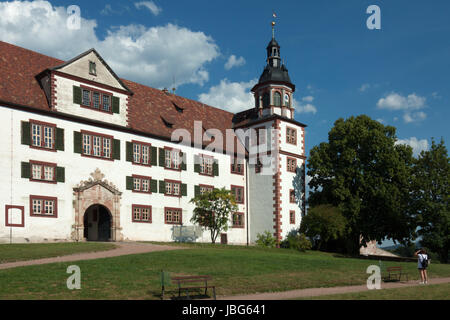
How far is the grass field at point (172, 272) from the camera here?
16203 mm

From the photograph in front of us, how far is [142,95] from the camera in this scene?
43.7 meters

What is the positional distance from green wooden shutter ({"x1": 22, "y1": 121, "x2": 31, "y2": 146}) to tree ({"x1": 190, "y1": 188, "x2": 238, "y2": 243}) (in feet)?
47.3

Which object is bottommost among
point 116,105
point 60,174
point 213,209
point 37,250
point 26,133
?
point 37,250

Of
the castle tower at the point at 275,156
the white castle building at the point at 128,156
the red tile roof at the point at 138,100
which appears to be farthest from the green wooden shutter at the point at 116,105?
the castle tower at the point at 275,156

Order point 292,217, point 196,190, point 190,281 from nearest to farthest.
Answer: point 190,281, point 196,190, point 292,217

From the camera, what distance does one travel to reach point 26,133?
106 feet

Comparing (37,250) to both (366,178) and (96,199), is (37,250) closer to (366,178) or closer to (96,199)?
(96,199)

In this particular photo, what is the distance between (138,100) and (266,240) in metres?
16.7

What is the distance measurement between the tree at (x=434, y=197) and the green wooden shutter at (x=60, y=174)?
28303 millimetres

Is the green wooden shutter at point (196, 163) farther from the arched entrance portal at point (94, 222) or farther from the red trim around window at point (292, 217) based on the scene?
the red trim around window at point (292, 217)

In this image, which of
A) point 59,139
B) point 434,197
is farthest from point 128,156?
point 434,197

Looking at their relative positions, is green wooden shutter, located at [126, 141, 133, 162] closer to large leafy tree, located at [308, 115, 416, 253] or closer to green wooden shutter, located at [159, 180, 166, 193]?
green wooden shutter, located at [159, 180, 166, 193]

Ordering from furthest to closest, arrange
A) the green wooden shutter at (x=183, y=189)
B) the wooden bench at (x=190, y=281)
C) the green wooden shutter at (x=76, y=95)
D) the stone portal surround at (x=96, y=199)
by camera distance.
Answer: the green wooden shutter at (x=183, y=189) < the green wooden shutter at (x=76, y=95) < the stone portal surround at (x=96, y=199) < the wooden bench at (x=190, y=281)
